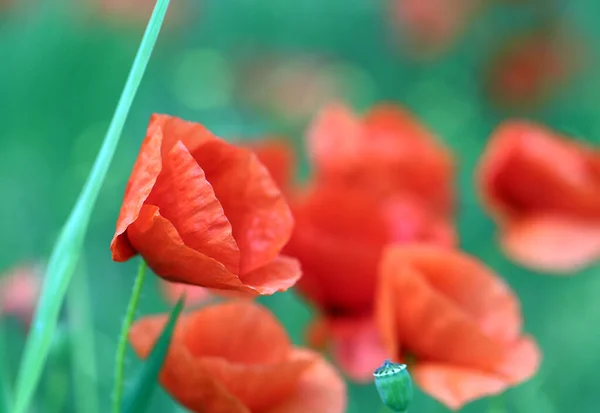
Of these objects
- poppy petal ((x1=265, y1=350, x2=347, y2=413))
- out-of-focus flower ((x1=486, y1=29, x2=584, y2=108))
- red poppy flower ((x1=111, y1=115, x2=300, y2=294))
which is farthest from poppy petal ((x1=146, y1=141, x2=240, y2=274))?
out-of-focus flower ((x1=486, y1=29, x2=584, y2=108))

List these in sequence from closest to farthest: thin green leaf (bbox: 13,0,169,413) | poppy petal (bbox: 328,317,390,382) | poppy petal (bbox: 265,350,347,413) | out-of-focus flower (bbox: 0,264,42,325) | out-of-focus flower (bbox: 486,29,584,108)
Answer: thin green leaf (bbox: 13,0,169,413), poppy petal (bbox: 265,350,347,413), poppy petal (bbox: 328,317,390,382), out-of-focus flower (bbox: 0,264,42,325), out-of-focus flower (bbox: 486,29,584,108)

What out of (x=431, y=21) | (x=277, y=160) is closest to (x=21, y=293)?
(x=277, y=160)

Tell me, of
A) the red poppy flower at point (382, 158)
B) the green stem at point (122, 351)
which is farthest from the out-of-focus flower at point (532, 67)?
the green stem at point (122, 351)

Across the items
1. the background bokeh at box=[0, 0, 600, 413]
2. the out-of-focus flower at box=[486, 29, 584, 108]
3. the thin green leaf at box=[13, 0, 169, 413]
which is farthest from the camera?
the out-of-focus flower at box=[486, 29, 584, 108]

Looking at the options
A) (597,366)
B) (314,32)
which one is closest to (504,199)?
(597,366)

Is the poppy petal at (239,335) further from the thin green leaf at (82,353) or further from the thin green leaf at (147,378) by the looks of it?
the thin green leaf at (82,353)

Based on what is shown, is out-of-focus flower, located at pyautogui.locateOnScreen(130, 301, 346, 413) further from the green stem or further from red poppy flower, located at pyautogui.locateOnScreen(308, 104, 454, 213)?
red poppy flower, located at pyautogui.locateOnScreen(308, 104, 454, 213)
